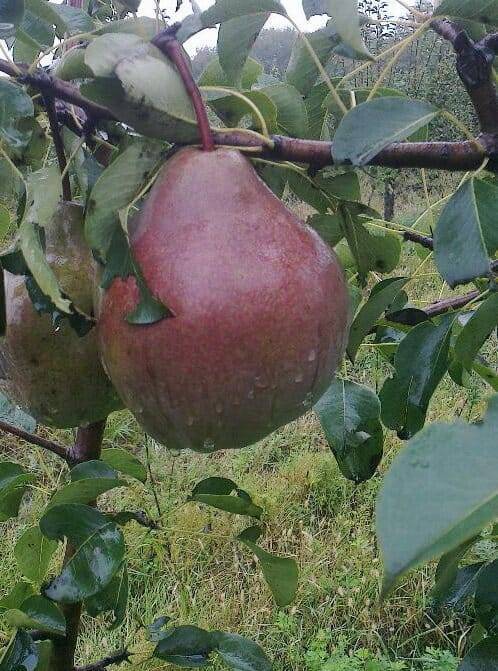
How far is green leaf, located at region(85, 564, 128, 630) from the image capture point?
2.89 ft

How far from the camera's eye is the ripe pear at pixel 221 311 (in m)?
0.50

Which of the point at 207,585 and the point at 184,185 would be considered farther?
the point at 207,585

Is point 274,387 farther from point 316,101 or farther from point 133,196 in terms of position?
point 316,101

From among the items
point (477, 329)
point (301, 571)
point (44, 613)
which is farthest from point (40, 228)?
point (301, 571)

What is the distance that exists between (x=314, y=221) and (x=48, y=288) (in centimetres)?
32

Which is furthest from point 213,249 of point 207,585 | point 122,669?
point 207,585

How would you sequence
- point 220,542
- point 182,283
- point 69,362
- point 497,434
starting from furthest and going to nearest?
point 220,542 → point 69,362 → point 182,283 → point 497,434

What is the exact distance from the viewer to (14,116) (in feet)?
1.88

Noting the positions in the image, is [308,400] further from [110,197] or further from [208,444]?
[110,197]

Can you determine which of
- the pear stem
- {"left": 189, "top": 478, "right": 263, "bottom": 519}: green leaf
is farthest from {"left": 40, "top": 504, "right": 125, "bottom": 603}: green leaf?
the pear stem

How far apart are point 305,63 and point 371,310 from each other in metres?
0.27

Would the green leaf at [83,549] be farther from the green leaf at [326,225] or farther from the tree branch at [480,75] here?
the tree branch at [480,75]

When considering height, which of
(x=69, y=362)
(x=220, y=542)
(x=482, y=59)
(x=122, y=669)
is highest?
(x=482, y=59)

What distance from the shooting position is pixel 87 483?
77 cm
